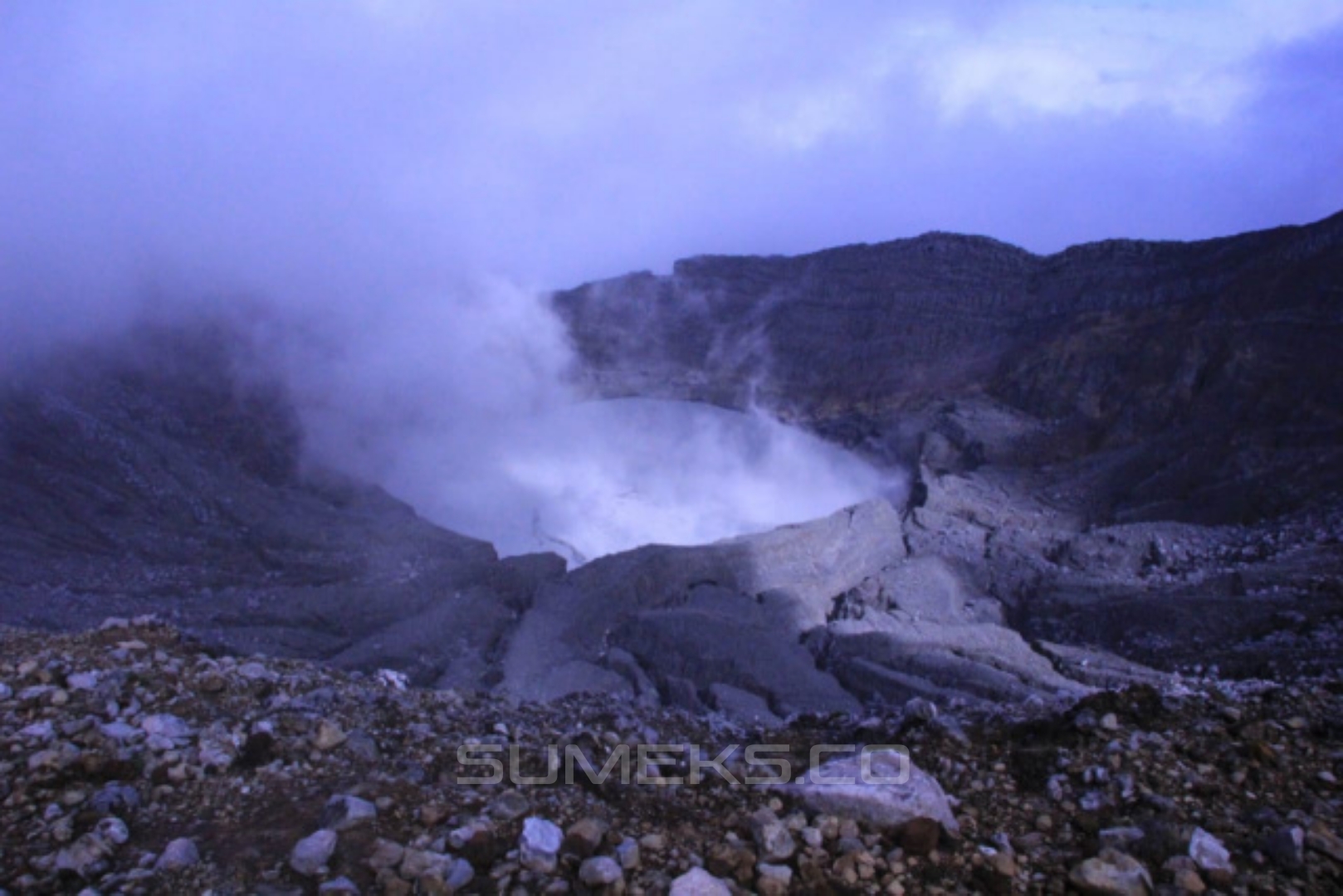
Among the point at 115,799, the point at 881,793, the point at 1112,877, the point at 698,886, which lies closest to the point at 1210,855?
the point at 1112,877

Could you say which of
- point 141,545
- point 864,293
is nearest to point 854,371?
point 864,293

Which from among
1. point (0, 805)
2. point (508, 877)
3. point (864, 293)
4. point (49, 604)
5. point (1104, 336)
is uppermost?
point (864, 293)

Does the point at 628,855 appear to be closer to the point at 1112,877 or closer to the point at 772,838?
the point at 772,838

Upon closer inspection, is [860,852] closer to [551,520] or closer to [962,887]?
[962,887]

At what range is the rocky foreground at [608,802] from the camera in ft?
11.7

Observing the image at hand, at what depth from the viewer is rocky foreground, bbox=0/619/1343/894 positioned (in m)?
3.58

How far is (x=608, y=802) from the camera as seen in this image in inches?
166

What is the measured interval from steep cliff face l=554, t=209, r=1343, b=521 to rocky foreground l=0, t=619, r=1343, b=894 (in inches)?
553

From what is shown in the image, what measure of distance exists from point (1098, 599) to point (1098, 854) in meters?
12.5

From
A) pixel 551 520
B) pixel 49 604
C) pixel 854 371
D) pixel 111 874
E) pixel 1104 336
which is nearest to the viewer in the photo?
pixel 111 874

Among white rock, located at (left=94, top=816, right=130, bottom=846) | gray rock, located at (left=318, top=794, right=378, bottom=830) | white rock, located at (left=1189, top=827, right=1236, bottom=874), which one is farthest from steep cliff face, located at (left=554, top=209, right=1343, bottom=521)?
white rock, located at (left=94, top=816, right=130, bottom=846)

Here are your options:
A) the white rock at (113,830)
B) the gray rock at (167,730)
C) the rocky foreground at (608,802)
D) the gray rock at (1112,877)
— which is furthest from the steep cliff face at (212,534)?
the gray rock at (1112,877)

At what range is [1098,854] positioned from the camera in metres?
3.70

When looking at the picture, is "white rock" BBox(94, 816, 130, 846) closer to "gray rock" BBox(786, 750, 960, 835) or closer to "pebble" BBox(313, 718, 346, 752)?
"pebble" BBox(313, 718, 346, 752)
